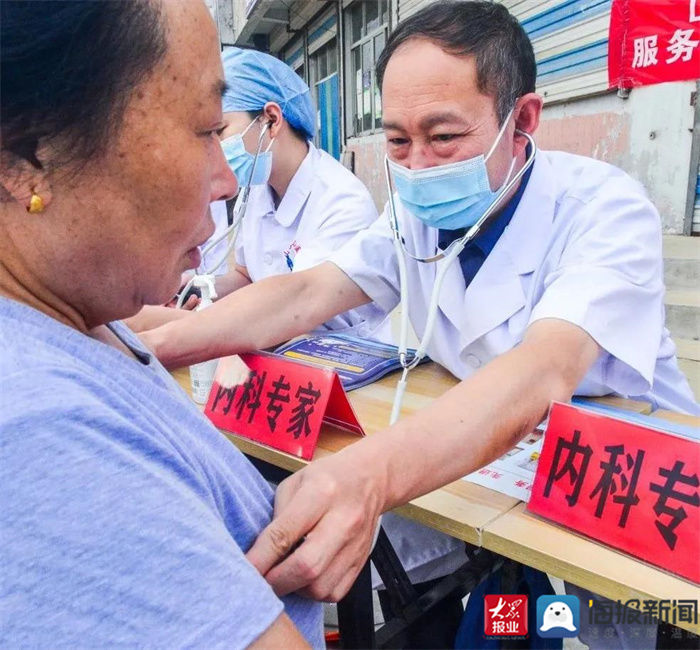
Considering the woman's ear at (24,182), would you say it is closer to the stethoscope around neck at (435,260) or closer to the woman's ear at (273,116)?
the stethoscope around neck at (435,260)

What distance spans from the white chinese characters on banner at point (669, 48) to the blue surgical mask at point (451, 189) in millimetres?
2636

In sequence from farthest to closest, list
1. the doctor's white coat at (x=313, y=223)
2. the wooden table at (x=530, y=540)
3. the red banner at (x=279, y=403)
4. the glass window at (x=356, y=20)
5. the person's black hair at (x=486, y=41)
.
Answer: the glass window at (x=356, y=20) → the doctor's white coat at (x=313, y=223) → the person's black hair at (x=486, y=41) → the red banner at (x=279, y=403) → the wooden table at (x=530, y=540)

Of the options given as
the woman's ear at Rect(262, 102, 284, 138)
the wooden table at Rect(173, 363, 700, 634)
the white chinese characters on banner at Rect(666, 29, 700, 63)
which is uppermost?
the white chinese characters on banner at Rect(666, 29, 700, 63)

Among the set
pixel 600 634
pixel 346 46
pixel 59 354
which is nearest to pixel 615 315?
pixel 600 634

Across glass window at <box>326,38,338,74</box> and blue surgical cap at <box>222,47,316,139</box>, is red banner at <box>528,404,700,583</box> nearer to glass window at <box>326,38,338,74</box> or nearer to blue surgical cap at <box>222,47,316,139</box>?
blue surgical cap at <box>222,47,316,139</box>

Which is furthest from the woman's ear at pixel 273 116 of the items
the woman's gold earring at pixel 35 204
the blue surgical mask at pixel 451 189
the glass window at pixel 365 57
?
the glass window at pixel 365 57

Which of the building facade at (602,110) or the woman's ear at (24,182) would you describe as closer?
the woman's ear at (24,182)

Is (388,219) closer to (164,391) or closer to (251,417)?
(251,417)

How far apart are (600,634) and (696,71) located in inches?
126

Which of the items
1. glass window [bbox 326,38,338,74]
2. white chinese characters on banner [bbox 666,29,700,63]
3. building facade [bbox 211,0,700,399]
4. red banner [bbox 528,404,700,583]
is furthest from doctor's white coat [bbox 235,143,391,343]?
glass window [bbox 326,38,338,74]

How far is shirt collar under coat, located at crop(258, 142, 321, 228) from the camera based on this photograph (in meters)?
2.04

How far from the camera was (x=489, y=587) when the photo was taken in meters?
1.42

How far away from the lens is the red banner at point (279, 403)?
1092 millimetres

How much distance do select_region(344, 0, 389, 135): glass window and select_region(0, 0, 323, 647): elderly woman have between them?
676 cm
